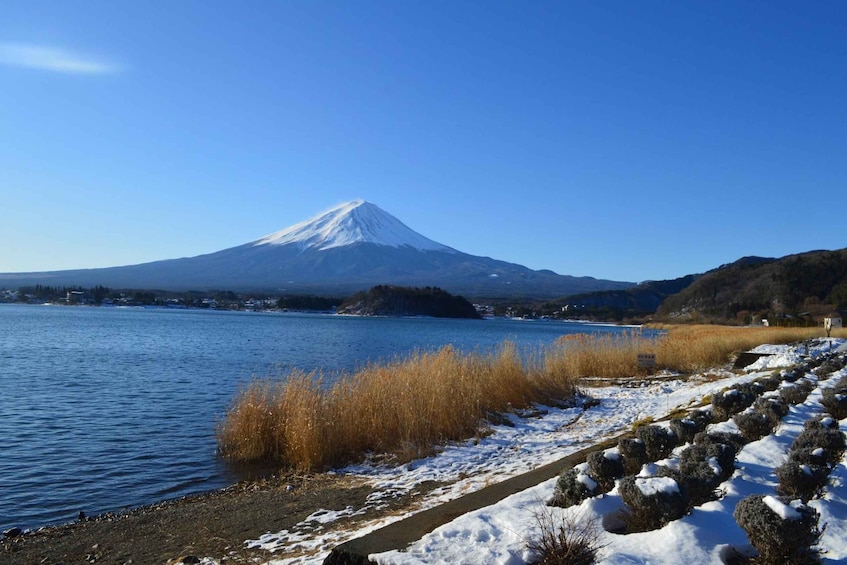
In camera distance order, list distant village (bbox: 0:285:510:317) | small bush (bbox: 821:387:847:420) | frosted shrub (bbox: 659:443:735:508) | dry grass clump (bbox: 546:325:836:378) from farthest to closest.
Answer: distant village (bbox: 0:285:510:317), dry grass clump (bbox: 546:325:836:378), small bush (bbox: 821:387:847:420), frosted shrub (bbox: 659:443:735:508)

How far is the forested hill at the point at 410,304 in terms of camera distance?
370ft

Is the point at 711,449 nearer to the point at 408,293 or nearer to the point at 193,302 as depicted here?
the point at 408,293

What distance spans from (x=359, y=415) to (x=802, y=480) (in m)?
6.35

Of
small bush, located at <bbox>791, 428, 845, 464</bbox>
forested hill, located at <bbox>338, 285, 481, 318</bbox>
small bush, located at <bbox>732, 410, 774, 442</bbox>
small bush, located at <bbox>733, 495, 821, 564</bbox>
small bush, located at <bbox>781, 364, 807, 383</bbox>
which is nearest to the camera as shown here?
small bush, located at <bbox>733, 495, 821, 564</bbox>

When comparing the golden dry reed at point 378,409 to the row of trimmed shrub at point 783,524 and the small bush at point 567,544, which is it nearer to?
the small bush at point 567,544

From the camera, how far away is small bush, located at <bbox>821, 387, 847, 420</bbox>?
23.2ft

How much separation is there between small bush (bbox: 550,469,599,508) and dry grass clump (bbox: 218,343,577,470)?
4.29 meters

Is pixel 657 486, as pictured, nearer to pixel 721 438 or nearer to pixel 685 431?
pixel 721 438

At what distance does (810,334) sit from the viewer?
2428 cm

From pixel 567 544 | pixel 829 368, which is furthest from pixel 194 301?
pixel 567 544

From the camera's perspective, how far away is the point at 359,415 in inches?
373

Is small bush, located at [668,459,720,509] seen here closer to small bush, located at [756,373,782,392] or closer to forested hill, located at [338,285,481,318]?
small bush, located at [756,373,782,392]

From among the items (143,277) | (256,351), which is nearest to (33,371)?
(256,351)

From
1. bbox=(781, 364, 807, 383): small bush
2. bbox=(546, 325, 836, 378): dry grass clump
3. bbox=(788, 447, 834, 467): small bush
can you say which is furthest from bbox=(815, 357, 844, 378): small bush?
bbox=(788, 447, 834, 467): small bush
